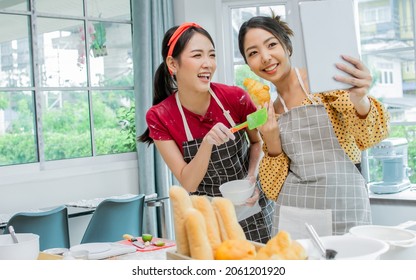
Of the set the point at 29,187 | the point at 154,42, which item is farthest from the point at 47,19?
the point at 29,187

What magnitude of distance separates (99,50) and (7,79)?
87cm

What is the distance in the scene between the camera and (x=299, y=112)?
5.98 feet

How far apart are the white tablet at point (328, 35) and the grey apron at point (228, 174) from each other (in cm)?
82

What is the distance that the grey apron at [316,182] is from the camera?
1.75 metres

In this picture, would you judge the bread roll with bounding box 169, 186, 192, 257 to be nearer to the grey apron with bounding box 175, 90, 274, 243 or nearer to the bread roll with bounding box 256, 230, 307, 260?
the bread roll with bounding box 256, 230, 307, 260

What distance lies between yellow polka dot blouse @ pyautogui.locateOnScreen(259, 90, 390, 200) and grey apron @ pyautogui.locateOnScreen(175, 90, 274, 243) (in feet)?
1.03

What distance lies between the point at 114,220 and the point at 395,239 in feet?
8.35

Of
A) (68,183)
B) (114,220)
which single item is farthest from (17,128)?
(114,220)

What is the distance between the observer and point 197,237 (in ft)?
3.36

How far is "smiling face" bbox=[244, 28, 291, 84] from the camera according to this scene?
1.77 meters

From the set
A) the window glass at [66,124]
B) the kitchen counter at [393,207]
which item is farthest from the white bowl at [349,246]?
the window glass at [66,124]

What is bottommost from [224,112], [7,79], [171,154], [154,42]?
[171,154]

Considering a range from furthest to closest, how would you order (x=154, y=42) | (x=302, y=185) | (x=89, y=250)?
(x=154, y=42), (x=89, y=250), (x=302, y=185)

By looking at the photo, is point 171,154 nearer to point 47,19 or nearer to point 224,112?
point 224,112
